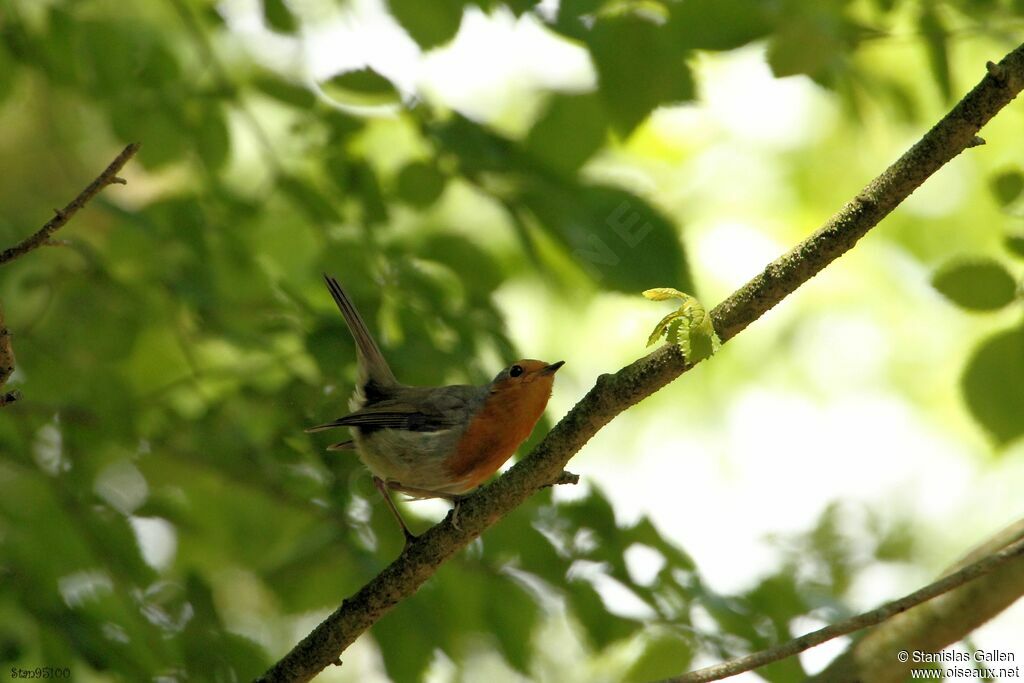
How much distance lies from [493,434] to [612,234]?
118 cm

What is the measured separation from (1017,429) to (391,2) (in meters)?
2.78

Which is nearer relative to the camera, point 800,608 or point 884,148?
point 800,608

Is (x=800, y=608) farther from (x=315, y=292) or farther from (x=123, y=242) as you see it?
(x=123, y=242)

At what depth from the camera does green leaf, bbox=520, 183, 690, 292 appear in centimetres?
402

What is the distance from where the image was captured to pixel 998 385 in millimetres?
3568

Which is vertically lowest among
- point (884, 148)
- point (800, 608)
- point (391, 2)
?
point (800, 608)

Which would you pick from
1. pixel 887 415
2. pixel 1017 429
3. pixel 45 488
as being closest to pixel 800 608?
pixel 1017 429

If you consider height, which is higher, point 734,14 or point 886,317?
point 886,317

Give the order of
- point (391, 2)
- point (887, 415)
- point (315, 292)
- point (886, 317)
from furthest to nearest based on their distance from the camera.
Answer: point (887, 415), point (886, 317), point (315, 292), point (391, 2)

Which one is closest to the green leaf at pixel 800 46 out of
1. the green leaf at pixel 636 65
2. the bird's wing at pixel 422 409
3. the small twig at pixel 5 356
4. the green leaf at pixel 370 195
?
the green leaf at pixel 636 65

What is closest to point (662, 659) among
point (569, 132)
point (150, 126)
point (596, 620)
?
point (596, 620)

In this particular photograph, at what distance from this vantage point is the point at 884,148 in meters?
7.23

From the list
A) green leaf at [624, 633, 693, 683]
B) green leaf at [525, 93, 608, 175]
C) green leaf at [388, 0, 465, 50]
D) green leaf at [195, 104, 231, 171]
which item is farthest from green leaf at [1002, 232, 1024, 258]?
green leaf at [195, 104, 231, 171]

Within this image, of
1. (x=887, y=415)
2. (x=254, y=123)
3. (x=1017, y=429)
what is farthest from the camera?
(x=887, y=415)
